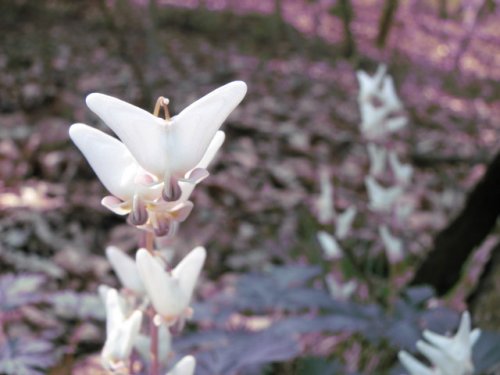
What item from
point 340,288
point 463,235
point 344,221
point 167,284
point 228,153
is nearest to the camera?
point 167,284

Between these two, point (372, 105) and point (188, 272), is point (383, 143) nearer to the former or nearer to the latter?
point (372, 105)

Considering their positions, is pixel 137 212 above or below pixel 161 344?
above

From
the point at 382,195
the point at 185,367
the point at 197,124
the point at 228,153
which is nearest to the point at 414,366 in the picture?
the point at 185,367

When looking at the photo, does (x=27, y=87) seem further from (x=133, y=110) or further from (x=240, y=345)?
(x=133, y=110)

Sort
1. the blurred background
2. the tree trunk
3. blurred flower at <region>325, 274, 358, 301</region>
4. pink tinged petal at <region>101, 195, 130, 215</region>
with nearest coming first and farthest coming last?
pink tinged petal at <region>101, 195, 130, 215</region> → the tree trunk → blurred flower at <region>325, 274, 358, 301</region> → the blurred background

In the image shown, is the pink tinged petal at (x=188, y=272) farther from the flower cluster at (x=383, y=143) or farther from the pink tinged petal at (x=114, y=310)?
the flower cluster at (x=383, y=143)

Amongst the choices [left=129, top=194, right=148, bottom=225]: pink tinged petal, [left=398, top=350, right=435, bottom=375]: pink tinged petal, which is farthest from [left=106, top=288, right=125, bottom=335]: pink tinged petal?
[left=398, top=350, right=435, bottom=375]: pink tinged petal

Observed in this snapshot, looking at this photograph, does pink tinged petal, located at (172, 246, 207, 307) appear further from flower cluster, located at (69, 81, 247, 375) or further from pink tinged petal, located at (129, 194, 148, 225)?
pink tinged petal, located at (129, 194, 148, 225)
